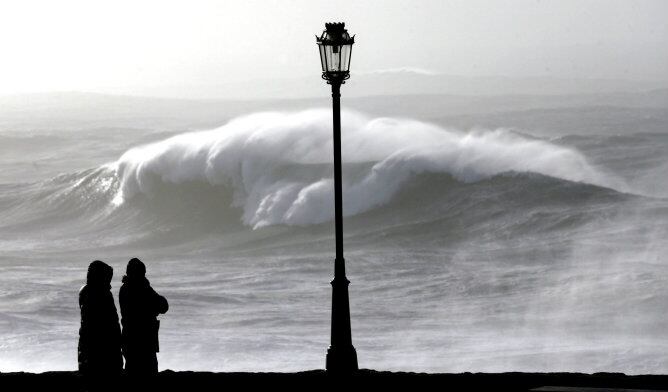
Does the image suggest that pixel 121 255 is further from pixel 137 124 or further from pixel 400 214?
pixel 137 124

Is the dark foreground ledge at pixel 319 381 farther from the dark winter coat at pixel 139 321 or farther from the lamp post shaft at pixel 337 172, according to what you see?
the lamp post shaft at pixel 337 172

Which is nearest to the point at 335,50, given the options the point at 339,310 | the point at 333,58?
the point at 333,58

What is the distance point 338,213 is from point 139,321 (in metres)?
2.34

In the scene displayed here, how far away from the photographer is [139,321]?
9.22 m

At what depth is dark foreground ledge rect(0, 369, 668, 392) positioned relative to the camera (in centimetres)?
959

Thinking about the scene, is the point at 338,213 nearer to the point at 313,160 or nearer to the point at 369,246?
the point at 369,246

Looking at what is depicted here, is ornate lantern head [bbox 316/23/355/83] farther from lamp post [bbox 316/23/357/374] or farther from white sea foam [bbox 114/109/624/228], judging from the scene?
white sea foam [bbox 114/109/624/228]

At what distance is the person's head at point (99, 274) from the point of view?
27.8 ft

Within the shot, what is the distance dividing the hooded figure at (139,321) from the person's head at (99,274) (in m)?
0.45

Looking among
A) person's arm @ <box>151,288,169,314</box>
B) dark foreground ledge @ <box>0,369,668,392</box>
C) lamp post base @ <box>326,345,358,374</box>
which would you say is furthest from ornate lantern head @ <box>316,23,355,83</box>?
person's arm @ <box>151,288,169,314</box>

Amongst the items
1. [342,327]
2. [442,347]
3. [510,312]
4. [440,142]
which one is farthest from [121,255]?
[342,327]

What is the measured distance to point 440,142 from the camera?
36.6 meters

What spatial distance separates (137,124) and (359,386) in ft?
258

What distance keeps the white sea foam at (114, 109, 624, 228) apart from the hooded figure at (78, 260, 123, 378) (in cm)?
2303
